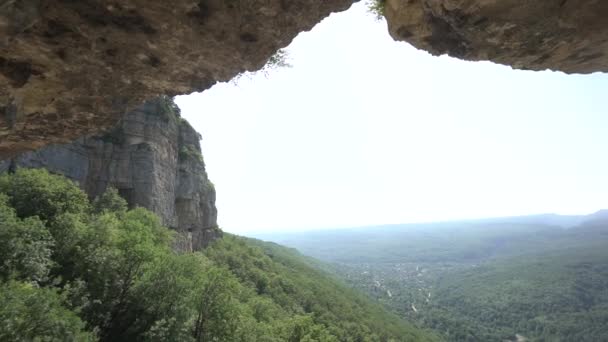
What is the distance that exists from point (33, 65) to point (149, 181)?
4279 cm

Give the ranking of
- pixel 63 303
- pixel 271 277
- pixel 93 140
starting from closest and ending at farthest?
1. pixel 63 303
2. pixel 93 140
3. pixel 271 277

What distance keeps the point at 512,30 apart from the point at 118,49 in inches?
250

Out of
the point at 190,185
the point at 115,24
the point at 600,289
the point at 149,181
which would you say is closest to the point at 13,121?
the point at 115,24

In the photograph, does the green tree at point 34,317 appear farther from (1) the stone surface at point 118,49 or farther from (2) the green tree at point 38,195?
(1) the stone surface at point 118,49

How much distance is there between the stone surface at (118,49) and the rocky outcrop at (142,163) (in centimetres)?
3647

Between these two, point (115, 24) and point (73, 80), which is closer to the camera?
point (115, 24)

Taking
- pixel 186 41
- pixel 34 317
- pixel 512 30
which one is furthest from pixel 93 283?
pixel 512 30

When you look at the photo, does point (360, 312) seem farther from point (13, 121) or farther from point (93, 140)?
point (13, 121)

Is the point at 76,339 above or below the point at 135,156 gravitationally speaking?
below

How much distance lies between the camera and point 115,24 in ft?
17.6

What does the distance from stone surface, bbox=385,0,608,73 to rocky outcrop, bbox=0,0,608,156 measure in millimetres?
17

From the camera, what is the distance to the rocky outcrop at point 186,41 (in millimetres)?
5215

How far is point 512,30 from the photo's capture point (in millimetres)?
5820

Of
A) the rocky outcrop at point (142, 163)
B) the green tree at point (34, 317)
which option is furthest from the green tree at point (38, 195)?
the green tree at point (34, 317)
